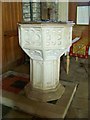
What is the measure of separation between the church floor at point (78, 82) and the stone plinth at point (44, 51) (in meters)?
0.24

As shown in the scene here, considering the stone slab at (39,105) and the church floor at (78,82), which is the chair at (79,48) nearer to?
the church floor at (78,82)

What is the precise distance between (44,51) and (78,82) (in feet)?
3.46

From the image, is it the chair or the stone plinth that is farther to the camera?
the chair

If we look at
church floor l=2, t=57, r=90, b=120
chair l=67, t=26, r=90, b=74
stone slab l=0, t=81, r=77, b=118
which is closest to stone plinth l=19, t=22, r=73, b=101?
stone slab l=0, t=81, r=77, b=118

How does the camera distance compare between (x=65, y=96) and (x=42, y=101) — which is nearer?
(x=42, y=101)

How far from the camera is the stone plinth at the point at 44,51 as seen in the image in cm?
178

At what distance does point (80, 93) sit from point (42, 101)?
60 centimetres

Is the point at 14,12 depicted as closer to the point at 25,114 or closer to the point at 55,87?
the point at 55,87

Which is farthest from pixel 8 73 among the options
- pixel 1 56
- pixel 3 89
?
pixel 3 89

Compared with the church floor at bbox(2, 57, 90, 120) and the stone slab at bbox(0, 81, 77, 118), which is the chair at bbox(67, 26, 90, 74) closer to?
the church floor at bbox(2, 57, 90, 120)

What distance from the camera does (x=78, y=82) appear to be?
263 cm

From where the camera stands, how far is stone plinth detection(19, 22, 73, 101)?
1.78 meters

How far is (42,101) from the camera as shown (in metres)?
1.95

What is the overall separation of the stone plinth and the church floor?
0.80 ft
